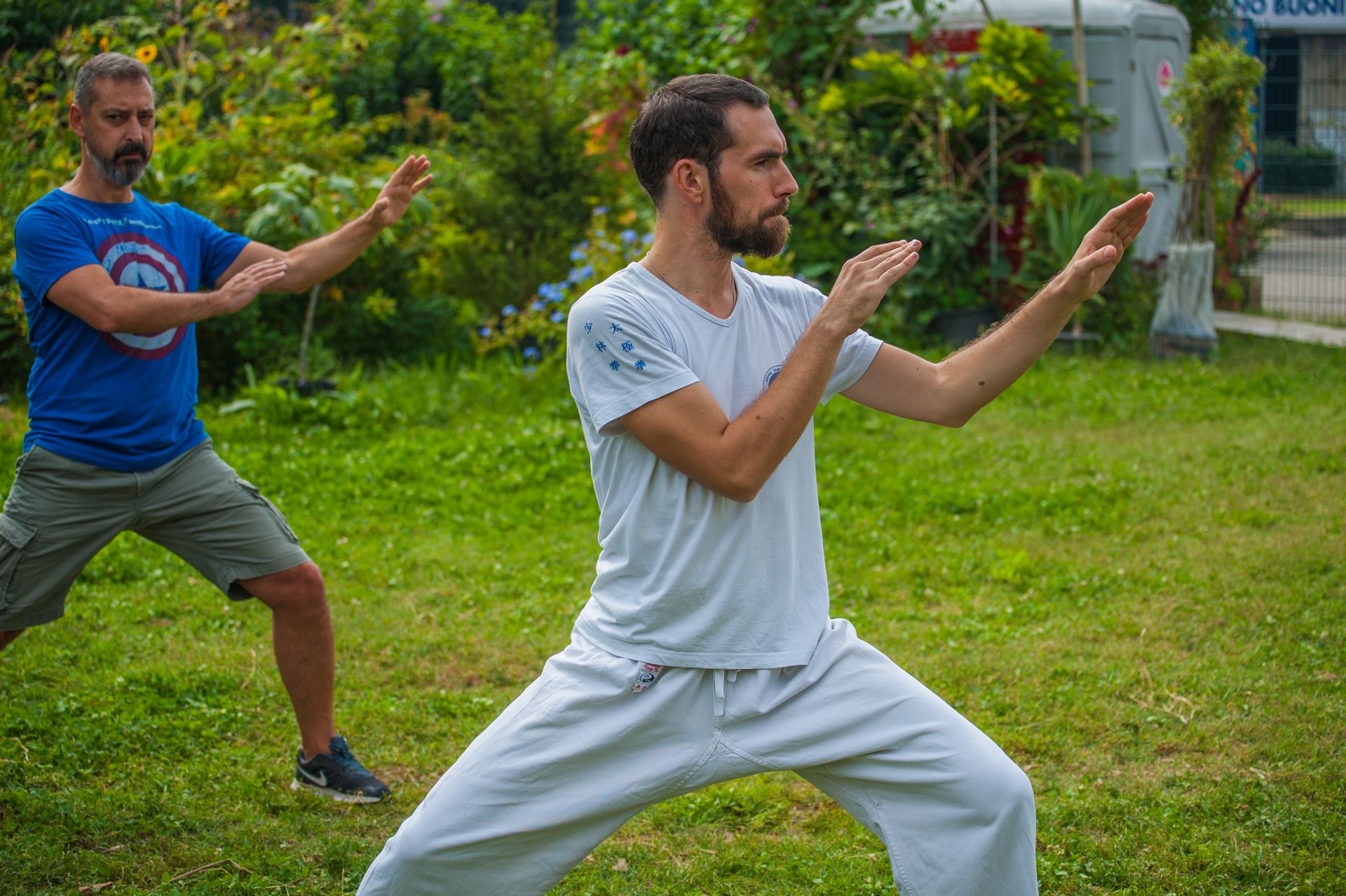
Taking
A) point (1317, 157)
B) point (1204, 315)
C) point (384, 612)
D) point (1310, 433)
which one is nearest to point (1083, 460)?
point (1310, 433)

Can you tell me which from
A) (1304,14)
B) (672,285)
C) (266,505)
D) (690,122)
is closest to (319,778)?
(266,505)

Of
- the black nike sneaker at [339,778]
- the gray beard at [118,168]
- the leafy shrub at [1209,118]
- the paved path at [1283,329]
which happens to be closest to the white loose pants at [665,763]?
the black nike sneaker at [339,778]

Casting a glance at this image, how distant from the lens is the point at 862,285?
2.41 metres

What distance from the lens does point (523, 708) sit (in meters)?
2.57

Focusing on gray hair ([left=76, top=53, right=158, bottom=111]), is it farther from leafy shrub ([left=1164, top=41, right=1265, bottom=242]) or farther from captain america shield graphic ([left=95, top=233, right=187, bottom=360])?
leafy shrub ([left=1164, top=41, right=1265, bottom=242])

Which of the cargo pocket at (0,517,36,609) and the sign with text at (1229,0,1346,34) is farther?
the sign with text at (1229,0,1346,34)

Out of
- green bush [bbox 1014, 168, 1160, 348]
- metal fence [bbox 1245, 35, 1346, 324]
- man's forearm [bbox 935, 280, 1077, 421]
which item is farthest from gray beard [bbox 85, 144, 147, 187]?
metal fence [bbox 1245, 35, 1346, 324]

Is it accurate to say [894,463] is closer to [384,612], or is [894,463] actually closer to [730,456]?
[384,612]

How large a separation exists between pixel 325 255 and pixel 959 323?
7053mm

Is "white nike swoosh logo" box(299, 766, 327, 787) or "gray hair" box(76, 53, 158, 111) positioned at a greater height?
"gray hair" box(76, 53, 158, 111)

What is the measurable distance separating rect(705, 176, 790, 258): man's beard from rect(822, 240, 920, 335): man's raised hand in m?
0.20

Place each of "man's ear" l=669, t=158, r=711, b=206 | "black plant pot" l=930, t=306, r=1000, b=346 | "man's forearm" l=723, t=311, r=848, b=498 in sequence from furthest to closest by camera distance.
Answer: "black plant pot" l=930, t=306, r=1000, b=346 → "man's ear" l=669, t=158, r=711, b=206 → "man's forearm" l=723, t=311, r=848, b=498

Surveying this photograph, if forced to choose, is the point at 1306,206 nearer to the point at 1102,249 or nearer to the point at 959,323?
the point at 959,323

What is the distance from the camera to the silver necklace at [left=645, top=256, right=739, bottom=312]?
104 inches
